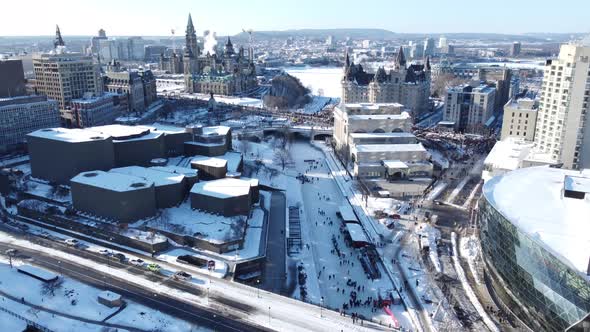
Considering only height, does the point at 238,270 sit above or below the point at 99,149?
below

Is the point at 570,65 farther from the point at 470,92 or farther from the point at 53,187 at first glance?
the point at 53,187

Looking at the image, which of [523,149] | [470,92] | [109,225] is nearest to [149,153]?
[109,225]

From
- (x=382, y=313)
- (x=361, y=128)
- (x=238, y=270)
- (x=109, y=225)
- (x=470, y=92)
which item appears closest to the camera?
(x=382, y=313)

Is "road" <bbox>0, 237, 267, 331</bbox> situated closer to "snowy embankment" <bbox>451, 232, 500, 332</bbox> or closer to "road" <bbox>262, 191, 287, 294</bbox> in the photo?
"road" <bbox>262, 191, 287, 294</bbox>

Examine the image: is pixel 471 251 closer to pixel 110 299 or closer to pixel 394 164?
pixel 394 164

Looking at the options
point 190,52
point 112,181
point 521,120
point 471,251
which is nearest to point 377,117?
point 521,120

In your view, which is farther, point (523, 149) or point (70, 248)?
point (523, 149)

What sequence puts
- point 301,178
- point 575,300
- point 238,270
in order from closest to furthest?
1. point 575,300
2. point 238,270
3. point 301,178

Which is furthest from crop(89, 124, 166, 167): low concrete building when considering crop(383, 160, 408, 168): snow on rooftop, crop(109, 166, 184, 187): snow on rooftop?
crop(383, 160, 408, 168): snow on rooftop
